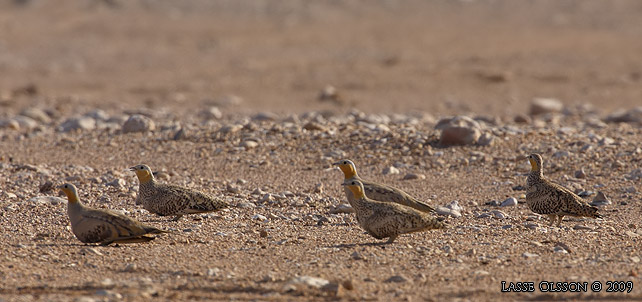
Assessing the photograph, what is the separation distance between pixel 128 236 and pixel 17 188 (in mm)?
3142

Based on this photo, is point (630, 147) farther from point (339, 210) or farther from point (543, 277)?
point (543, 277)

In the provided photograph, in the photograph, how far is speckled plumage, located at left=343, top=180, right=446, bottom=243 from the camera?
7.55 metres

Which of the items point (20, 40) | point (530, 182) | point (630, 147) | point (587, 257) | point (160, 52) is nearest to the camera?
point (587, 257)

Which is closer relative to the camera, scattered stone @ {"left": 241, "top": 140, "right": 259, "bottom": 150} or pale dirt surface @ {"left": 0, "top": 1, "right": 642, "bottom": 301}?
pale dirt surface @ {"left": 0, "top": 1, "right": 642, "bottom": 301}

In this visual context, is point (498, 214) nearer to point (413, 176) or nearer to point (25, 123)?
point (413, 176)

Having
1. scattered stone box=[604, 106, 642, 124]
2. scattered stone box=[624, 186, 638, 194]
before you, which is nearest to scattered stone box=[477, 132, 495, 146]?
scattered stone box=[624, 186, 638, 194]

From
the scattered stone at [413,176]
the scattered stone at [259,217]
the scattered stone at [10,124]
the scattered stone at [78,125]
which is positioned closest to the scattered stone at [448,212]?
the scattered stone at [259,217]

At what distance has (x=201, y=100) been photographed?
74.3 ft

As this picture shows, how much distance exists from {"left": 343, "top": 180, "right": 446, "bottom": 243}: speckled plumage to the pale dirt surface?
16 centimetres

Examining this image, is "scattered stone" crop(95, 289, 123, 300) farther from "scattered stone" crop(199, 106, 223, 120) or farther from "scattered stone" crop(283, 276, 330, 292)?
"scattered stone" crop(199, 106, 223, 120)

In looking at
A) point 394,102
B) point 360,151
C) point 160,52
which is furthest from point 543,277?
point 160,52

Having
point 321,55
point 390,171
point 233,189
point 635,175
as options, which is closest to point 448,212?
point 390,171

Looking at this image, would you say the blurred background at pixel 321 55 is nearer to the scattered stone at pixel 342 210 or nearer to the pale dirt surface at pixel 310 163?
the pale dirt surface at pixel 310 163

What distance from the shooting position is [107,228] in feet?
24.4
